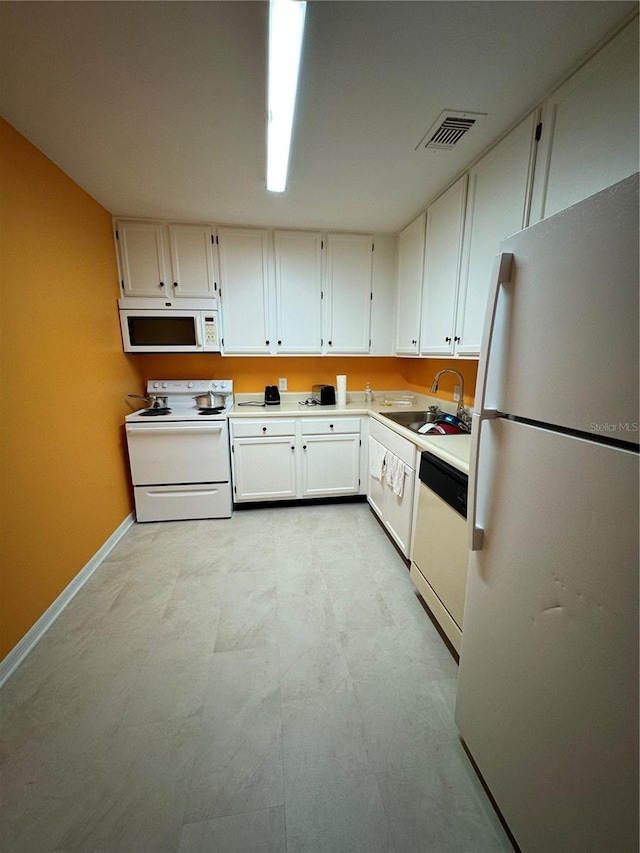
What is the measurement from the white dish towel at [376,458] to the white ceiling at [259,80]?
5.75 feet

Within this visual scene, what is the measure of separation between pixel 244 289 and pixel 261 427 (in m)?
1.20

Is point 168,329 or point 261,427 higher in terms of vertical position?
point 168,329

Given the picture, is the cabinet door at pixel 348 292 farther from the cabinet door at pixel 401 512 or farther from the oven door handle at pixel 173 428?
the cabinet door at pixel 401 512

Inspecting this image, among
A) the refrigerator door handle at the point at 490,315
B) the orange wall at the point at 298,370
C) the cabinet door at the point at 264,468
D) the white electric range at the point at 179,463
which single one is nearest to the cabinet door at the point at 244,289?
the orange wall at the point at 298,370

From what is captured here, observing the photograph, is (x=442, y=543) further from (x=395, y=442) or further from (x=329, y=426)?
(x=329, y=426)

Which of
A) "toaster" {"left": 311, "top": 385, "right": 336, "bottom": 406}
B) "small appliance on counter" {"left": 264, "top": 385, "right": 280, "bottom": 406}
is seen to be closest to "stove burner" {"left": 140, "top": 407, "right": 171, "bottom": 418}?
"small appliance on counter" {"left": 264, "top": 385, "right": 280, "bottom": 406}

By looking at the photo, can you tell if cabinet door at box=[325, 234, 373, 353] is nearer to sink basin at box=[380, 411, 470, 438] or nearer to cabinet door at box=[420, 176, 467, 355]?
cabinet door at box=[420, 176, 467, 355]

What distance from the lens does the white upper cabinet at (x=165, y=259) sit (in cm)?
257

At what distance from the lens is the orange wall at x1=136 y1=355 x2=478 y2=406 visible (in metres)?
3.06

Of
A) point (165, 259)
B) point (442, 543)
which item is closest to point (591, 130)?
point (442, 543)

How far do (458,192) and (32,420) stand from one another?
263cm

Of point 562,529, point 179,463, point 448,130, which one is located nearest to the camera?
point 562,529

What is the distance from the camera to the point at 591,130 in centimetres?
111

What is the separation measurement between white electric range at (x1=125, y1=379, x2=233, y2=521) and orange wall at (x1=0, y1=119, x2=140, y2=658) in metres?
0.21
